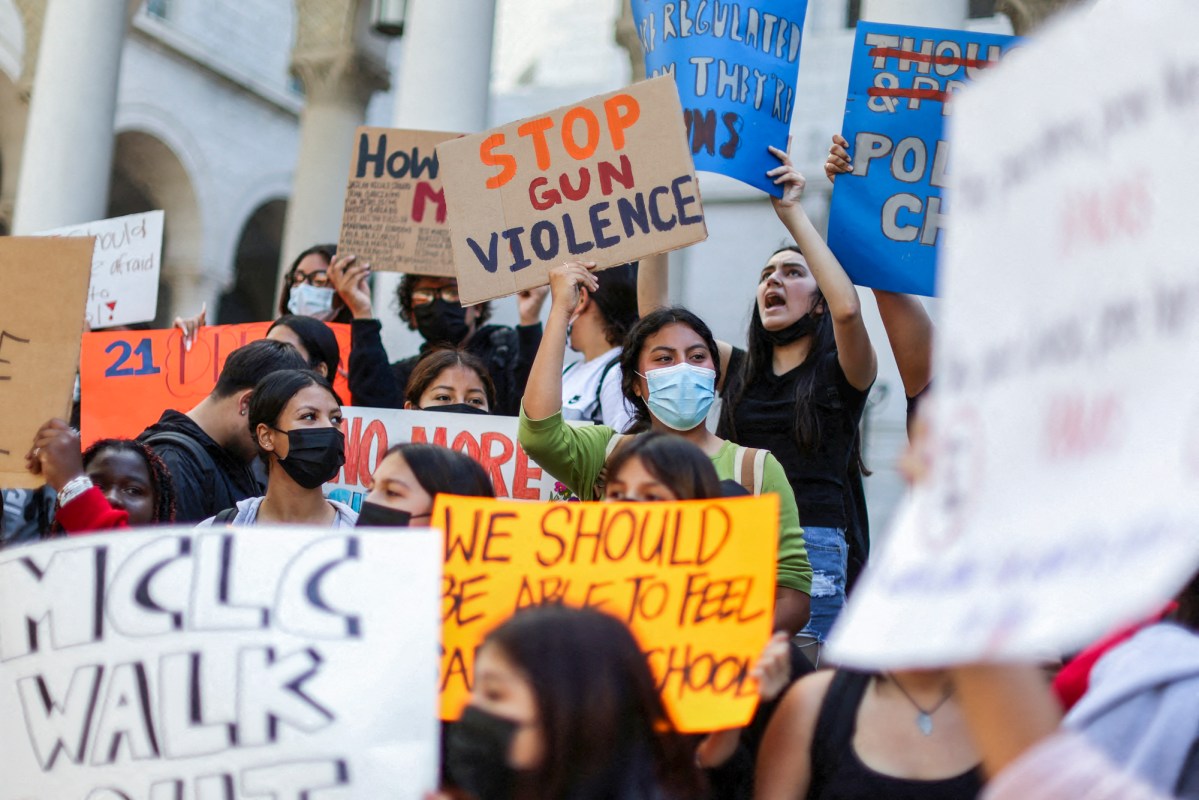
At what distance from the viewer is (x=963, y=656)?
1450mm

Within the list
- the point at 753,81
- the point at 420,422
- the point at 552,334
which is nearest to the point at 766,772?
the point at 552,334

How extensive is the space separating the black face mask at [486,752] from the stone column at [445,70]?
24.5ft

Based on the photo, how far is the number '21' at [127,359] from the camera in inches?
228

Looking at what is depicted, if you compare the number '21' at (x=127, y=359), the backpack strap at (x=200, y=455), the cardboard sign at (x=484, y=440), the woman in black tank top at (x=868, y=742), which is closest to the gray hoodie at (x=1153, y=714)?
the woman in black tank top at (x=868, y=742)

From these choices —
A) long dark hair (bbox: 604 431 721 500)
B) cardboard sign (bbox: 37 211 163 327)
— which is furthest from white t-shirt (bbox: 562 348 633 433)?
cardboard sign (bbox: 37 211 163 327)

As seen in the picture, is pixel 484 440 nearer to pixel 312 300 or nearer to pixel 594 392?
pixel 594 392

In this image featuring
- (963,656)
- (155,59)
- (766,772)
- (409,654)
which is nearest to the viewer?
(963,656)

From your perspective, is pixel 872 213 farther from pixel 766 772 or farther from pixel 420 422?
pixel 766 772

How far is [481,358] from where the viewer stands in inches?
230

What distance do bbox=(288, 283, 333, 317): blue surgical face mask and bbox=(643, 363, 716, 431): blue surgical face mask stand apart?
277 cm

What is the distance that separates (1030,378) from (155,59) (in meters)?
18.8

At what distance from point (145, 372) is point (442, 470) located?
2798mm

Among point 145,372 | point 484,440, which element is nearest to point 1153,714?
point 484,440

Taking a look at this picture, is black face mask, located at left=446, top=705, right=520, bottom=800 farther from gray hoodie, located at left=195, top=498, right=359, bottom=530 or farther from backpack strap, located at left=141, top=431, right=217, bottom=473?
backpack strap, located at left=141, top=431, right=217, bottom=473
